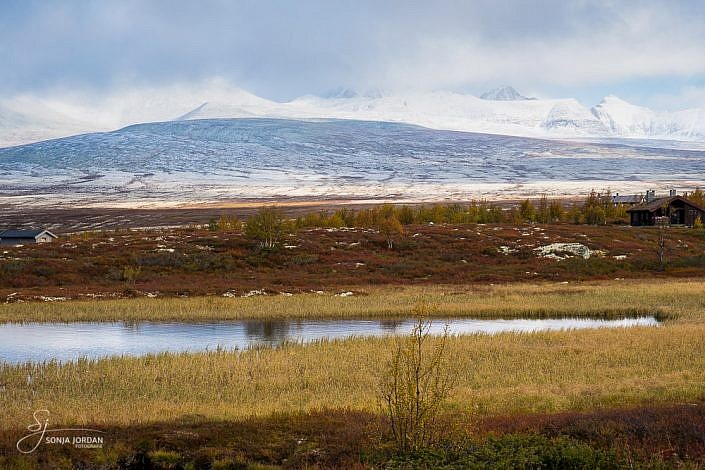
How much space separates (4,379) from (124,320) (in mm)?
18208

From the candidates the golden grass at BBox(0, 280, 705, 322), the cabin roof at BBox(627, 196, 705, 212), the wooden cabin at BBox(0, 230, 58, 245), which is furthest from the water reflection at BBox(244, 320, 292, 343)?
the cabin roof at BBox(627, 196, 705, 212)

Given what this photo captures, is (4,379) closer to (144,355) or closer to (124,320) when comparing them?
(144,355)

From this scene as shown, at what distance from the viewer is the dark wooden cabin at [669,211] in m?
104

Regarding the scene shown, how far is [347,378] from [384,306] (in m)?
22.7

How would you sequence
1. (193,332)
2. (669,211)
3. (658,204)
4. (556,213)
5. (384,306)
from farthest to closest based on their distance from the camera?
(556,213) < (669,211) < (658,204) < (384,306) < (193,332)

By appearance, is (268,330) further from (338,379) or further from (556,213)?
(556,213)

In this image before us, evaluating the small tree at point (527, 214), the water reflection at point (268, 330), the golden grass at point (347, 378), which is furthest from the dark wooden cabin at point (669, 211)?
the water reflection at point (268, 330)

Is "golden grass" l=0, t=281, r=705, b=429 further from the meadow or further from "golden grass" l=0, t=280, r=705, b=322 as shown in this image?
"golden grass" l=0, t=280, r=705, b=322

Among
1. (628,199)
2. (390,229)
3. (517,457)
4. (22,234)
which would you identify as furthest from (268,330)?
(628,199)

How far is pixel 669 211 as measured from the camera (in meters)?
106

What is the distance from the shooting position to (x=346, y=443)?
15336mm

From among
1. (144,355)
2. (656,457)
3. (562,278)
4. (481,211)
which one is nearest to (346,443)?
(656,457)

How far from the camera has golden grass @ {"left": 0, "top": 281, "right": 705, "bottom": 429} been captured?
2035cm

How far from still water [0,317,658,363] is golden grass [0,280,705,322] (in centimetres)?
176
